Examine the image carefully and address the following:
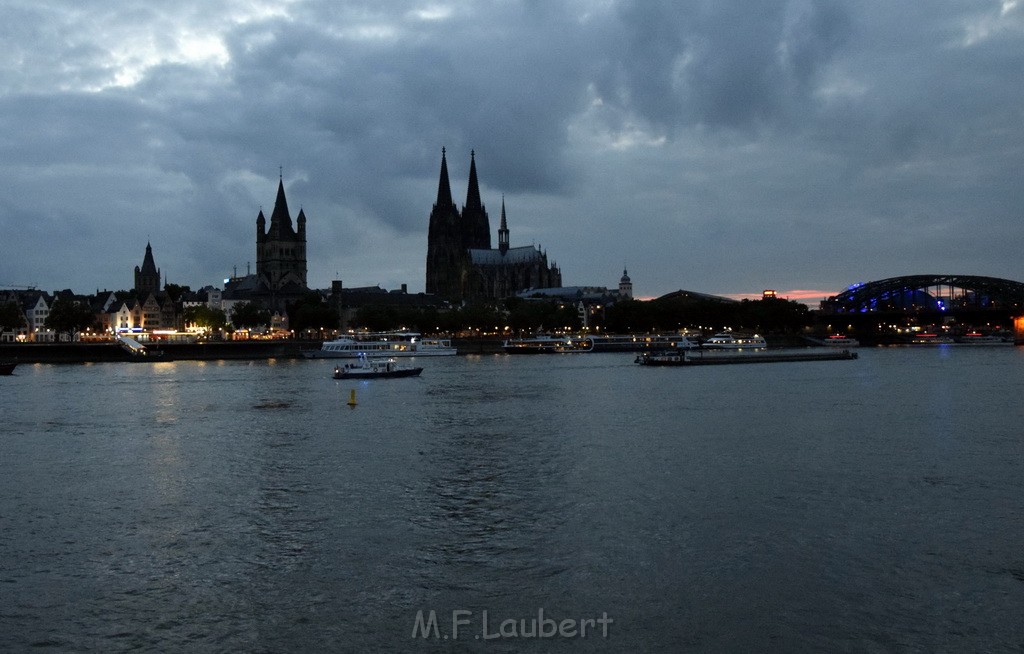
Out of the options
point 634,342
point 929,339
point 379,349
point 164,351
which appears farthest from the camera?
point 929,339

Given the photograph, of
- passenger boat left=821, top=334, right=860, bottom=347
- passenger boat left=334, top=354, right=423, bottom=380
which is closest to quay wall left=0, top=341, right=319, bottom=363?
passenger boat left=334, top=354, right=423, bottom=380

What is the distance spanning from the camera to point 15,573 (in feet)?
52.9

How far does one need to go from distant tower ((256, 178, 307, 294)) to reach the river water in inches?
5763

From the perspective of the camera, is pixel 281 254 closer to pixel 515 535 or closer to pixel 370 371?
pixel 370 371

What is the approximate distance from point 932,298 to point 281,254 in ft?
434

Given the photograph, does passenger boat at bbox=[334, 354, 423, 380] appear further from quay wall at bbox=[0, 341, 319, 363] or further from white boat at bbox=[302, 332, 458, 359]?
quay wall at bbox=[0, 341, 319, 363]

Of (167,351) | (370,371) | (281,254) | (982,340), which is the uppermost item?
(281,254)

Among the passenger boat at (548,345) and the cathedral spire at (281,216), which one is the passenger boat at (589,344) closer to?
the passenger boat at (548,345)

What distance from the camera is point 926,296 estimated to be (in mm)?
199875

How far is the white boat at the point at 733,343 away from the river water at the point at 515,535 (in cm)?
9207

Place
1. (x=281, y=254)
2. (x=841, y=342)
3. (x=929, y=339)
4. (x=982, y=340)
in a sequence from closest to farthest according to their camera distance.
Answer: (x=841, y=342) → (x=982, y=340) → (x=929, y=339) → (x=281, y=254)

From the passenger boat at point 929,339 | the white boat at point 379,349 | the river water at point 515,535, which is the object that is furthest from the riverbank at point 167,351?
the passenger boat at point 929,339

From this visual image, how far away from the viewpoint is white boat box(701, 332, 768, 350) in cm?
13175

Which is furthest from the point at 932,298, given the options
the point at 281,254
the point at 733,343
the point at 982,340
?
the point at 281,254
